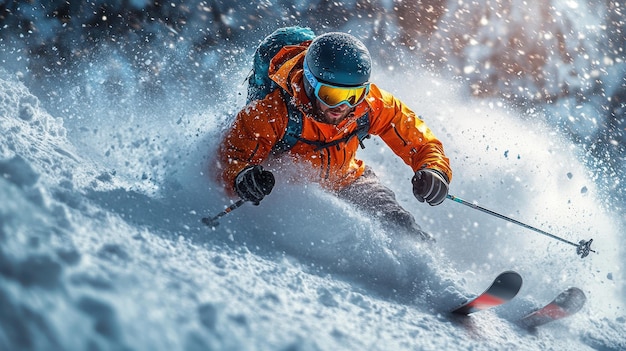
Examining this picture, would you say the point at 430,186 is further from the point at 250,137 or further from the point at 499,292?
the point at 250,137

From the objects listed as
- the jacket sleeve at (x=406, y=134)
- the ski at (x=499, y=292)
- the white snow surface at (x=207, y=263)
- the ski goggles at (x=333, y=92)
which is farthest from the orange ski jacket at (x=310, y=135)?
the ski at (x=499, y=292)

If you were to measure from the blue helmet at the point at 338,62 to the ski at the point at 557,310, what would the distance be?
1984 millimetres

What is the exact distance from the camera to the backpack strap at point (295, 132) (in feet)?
11.4

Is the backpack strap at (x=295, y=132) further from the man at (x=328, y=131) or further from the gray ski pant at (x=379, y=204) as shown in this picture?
the gray ski pant at (x=379, y=204)

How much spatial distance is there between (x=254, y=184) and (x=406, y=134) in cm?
153

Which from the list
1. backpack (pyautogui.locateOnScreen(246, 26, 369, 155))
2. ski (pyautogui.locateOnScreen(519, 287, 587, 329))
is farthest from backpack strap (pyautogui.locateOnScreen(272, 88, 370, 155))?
ski (pyautogui.locateOnScreen(519, 287, 587, 329))

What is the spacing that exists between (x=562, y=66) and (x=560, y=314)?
40.1 ft

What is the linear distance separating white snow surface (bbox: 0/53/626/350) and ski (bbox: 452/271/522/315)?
4.5 inches

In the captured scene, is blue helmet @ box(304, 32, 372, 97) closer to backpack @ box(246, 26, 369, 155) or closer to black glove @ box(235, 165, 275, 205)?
backpack @ box(246, 26, 369, 155)

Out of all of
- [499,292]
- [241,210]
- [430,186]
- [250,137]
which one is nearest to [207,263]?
[241,210]

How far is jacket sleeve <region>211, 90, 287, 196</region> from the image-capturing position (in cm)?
338

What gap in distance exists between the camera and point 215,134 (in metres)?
3.88

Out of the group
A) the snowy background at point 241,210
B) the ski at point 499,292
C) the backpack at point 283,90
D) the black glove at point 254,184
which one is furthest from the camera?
the backpack at point 283,90

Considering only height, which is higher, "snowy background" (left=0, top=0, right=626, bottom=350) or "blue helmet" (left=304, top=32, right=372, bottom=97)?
"blue helmet" (left=304, top=32, right=372, bottom=97)
